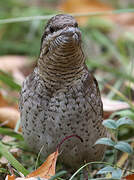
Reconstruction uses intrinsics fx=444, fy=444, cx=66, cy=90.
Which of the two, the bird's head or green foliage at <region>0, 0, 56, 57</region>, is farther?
green foliage at <region>0, 0, 56, 57</region>

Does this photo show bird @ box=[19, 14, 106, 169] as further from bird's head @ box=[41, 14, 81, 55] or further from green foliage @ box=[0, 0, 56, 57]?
green foliage @ box=[0, 0, 56, 57]

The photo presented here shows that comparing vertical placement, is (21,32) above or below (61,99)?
above

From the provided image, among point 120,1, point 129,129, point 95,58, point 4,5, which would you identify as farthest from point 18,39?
point 129,129

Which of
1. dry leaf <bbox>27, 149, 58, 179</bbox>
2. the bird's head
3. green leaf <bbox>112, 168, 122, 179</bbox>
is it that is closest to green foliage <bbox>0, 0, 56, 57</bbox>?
the bird's head

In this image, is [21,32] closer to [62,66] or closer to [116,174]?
[62,66]

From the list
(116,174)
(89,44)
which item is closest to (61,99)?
(116,174)

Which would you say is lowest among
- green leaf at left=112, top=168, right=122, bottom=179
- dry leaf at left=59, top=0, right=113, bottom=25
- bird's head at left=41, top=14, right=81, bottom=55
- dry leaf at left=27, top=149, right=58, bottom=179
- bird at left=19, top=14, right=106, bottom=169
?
dry leaf at left=27, top=149, right=58, bottom=179
